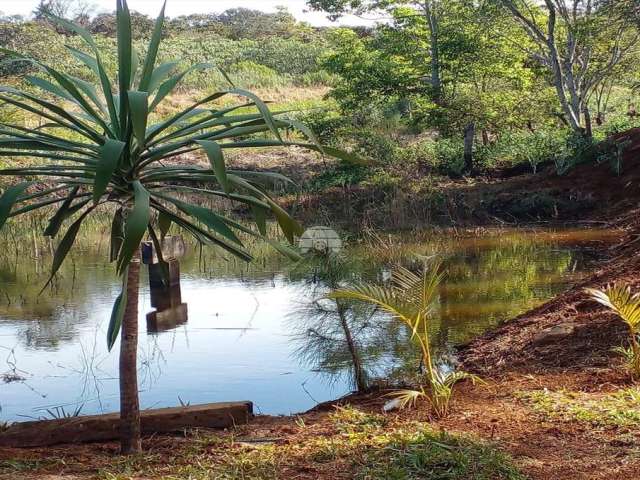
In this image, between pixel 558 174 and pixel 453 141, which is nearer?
pixel 558 174

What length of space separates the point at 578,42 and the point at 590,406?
18.3m

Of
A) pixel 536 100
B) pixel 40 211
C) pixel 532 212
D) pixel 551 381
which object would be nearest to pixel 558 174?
pixel 532 212

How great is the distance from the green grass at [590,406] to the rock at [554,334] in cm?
133

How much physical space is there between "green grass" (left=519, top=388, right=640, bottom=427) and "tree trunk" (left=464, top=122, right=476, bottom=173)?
55.7ft

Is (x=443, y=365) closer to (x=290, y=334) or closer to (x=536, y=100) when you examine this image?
(x=290, y=334)

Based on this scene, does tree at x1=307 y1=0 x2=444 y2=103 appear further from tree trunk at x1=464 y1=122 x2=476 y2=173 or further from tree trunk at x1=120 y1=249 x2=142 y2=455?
tree trunk at x1=120 y1=249 x2=142 y2=455

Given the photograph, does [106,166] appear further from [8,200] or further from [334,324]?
[334,324]

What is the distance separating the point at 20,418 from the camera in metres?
→ 5.71

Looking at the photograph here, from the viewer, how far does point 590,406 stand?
416cm

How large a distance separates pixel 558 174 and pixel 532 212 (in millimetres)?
1678

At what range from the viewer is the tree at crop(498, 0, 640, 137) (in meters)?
18.6

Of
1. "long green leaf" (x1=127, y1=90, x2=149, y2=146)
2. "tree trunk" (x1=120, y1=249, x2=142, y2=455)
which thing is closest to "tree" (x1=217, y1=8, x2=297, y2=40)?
"tree trunk" (x1=120, y1=249, x2=142, y2=455)

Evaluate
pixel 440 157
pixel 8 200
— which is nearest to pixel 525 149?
pixel 440 157

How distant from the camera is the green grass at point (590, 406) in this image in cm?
389
